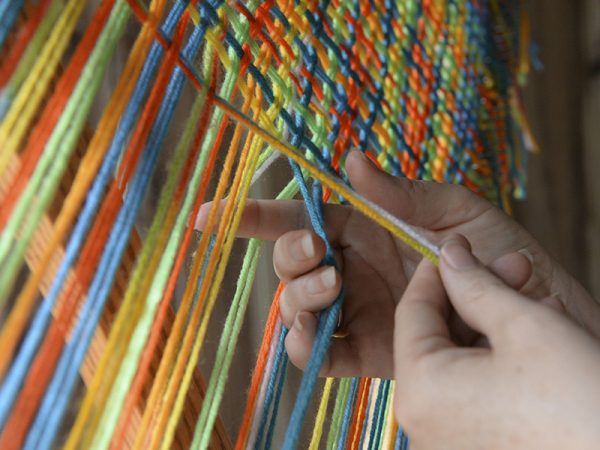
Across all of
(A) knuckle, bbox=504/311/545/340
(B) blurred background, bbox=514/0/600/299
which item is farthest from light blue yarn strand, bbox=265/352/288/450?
(B) blurred background, bbox=514/0/600/299

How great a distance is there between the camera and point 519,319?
40 centimetres

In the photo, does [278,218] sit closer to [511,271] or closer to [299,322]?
[299,322]

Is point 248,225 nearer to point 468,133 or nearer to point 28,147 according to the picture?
point 28,147

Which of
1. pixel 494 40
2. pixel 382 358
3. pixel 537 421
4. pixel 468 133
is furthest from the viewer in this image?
pixel 494 40

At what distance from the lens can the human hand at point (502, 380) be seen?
38 centimetres

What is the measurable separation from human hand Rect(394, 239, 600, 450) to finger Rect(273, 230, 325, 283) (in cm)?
15

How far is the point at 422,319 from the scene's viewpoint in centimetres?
46

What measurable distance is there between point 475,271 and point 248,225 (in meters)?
0.22

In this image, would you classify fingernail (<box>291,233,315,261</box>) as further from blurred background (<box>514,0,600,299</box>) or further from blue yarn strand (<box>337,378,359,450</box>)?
blurred background (<box>514,0,600,299</box>)

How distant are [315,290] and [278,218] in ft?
0.31

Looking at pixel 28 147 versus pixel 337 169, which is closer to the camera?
pixel 28 147

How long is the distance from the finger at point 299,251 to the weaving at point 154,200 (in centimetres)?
4

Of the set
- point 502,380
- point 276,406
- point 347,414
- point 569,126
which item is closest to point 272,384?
point 276,406

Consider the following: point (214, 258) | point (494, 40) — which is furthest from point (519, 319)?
point (494, 40)
